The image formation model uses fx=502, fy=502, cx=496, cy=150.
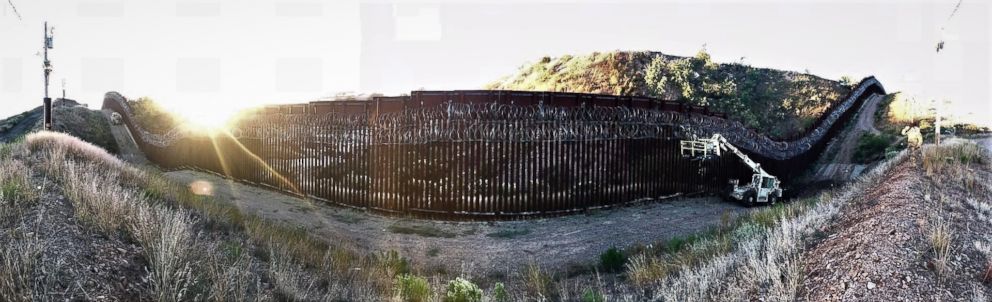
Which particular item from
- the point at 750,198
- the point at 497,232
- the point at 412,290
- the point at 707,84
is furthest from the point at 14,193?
the point at 707,84

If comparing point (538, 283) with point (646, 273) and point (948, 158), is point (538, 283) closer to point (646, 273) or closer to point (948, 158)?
point (646, 273)

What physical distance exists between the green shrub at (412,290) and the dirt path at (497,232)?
6.81 feet

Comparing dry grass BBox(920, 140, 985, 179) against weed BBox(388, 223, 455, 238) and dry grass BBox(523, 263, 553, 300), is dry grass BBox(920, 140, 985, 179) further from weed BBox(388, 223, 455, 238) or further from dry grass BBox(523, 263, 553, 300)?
weed BBox(388, 223, 455, 238)

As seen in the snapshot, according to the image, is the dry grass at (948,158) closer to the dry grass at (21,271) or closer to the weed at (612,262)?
the weed at (612,262)

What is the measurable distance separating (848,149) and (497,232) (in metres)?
22.0

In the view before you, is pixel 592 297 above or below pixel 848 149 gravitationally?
below

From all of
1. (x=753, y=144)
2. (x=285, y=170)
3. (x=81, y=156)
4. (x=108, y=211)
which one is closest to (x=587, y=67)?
(x=753, y=144)

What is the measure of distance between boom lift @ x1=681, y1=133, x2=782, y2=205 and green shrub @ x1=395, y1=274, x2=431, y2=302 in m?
12.1

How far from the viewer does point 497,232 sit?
1173 cm

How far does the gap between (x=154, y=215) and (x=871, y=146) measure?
2797 cm

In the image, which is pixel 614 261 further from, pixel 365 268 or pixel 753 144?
pixel 753 144

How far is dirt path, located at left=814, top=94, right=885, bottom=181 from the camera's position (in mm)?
22047

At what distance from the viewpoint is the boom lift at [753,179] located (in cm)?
1578

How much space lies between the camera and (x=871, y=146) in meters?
23.6
